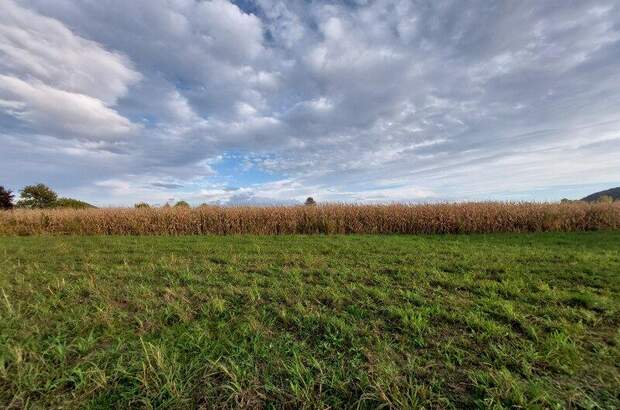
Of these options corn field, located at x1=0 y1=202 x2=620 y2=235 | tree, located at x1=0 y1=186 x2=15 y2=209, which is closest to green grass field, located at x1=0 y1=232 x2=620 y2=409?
corn field, located at x1=0 y1=202 x2=620 y2=235

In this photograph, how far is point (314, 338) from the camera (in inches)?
124

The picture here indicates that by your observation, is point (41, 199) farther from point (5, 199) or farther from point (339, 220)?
point (339, 220)

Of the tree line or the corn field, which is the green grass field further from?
the tree line

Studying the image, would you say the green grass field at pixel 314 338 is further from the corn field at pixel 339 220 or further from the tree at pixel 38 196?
the tree at pixel 38 196

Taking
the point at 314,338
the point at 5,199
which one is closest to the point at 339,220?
the point at 314,338

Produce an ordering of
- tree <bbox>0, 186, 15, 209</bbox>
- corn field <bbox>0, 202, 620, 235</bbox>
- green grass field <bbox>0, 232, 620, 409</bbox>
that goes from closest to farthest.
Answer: green grass field <bbox>0, 232, 620, 409</bbox> < corn field <bbox>0, 202, 620, 235</bbox> < tree <bbox>0, 186, 15, 209</bbox>

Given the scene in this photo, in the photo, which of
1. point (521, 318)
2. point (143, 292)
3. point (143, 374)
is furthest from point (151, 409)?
point (521, 318)

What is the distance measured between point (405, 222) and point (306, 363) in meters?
14.4

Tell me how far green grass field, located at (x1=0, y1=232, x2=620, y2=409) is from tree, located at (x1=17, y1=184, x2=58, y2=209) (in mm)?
35260

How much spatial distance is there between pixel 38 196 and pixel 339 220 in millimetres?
35875

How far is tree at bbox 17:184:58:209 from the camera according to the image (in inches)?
1228

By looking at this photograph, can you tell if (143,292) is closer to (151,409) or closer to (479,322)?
(151,409)

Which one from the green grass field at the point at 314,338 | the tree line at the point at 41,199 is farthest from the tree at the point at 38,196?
the green grass field at the point at 314,338

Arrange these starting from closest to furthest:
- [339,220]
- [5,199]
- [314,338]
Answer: [314,338], [339,220], [5,199]
